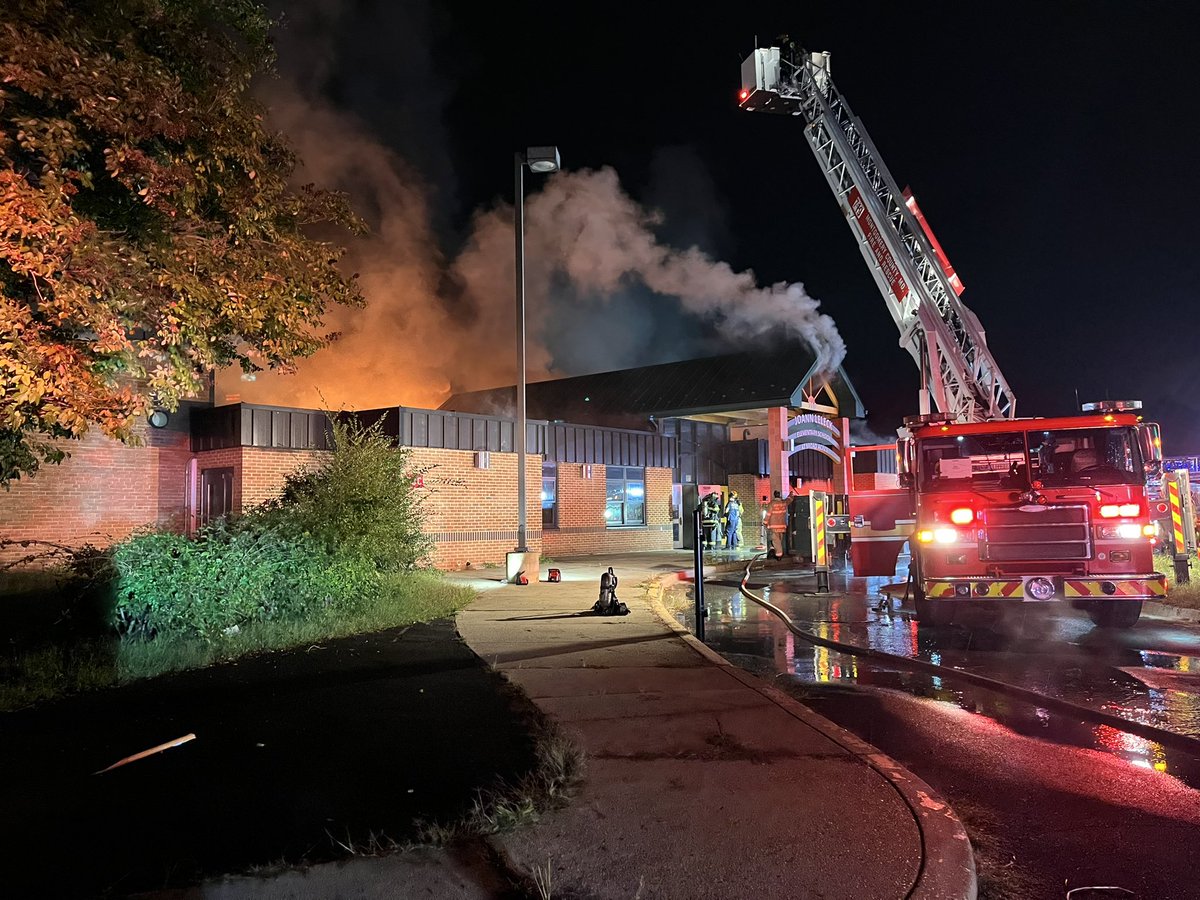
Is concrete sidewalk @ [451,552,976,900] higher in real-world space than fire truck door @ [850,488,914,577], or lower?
lower

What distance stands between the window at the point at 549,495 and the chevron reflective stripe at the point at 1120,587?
13.8 metres

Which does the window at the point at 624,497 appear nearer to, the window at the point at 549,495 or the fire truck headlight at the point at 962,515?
the window at the point at 549,495

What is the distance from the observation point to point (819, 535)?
13.4 metres

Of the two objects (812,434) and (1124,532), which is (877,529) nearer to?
(1124,532)

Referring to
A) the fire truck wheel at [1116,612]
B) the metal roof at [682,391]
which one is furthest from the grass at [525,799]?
the metal roof at [682,391]

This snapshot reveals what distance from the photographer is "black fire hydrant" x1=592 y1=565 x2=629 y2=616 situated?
9750mm

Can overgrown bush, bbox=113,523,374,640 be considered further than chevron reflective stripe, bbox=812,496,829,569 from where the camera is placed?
No

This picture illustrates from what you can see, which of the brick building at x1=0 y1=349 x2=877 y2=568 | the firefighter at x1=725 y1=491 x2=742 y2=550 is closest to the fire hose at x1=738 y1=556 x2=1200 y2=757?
the brick building at x1=0 y1=349 x2=877 y2=568

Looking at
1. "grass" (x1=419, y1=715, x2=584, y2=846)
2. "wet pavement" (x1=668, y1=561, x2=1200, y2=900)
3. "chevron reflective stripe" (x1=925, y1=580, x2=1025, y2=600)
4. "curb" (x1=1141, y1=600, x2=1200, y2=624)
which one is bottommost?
"wet pavement" (x1=668, y1=561, x2=1200, y2=900)

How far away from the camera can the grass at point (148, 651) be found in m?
6.10

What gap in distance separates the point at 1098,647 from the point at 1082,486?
67.0 inches

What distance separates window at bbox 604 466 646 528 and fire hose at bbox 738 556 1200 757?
1337cm

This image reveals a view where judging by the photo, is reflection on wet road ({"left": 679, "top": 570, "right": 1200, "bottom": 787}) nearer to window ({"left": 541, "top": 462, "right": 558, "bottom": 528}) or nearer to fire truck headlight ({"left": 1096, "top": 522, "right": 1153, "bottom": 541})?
fire truck headlight ({"left": 1096, "top": 522, "right": 1153, "bottom": 541})

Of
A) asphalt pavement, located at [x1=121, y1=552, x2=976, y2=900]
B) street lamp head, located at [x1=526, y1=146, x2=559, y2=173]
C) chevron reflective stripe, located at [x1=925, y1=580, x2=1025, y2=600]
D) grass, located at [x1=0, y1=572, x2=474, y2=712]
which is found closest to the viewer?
asphalt pavement, located at [x1=121, y1=552, x2=976, y2=900]
